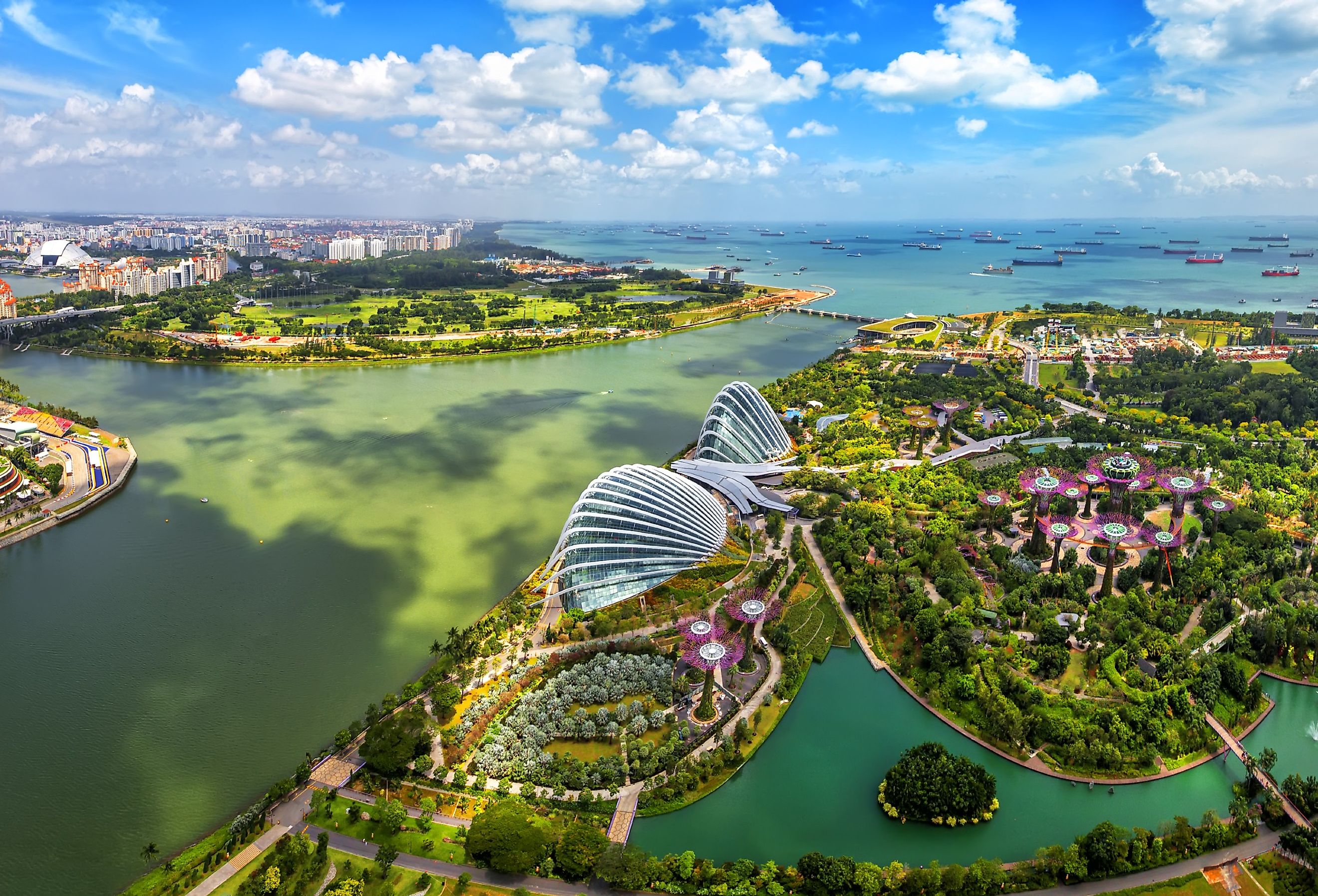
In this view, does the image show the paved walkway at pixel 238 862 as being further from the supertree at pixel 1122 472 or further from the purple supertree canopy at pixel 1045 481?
the supertree at pixel 1122 472

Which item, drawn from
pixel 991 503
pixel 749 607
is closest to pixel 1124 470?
pixel 991 503

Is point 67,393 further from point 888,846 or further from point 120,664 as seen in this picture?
point 888,846

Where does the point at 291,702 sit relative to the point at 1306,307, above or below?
below

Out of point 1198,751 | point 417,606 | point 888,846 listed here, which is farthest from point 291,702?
point 1198,751

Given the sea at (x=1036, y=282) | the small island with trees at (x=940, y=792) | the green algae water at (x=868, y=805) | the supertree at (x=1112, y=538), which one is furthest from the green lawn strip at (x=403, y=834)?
the sea at (x=1036, y=282)

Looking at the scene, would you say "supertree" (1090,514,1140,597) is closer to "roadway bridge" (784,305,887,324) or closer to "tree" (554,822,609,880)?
"tree" (554,822,609,880)

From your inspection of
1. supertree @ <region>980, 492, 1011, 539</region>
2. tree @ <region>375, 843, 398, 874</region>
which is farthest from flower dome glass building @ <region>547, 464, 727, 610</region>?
supertree @ <region>980, 492, 1011, 539</region>

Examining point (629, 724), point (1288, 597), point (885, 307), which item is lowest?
point (629, 724)
